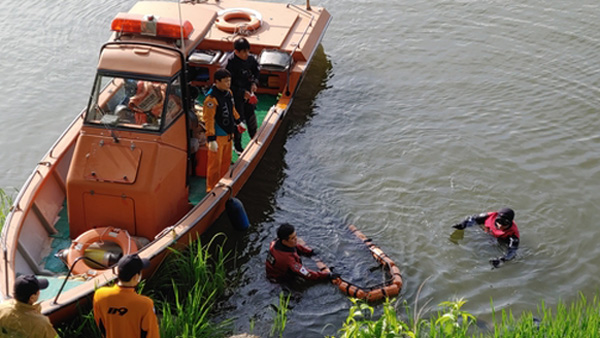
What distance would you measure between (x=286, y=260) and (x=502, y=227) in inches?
108

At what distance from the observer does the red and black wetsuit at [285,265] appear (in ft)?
27.0

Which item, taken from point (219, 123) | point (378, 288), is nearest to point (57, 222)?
point (219, 123)

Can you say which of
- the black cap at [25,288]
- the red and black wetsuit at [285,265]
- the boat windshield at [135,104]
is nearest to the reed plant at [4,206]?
the boat windshield at [135,104]

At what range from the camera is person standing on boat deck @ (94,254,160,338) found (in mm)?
6152

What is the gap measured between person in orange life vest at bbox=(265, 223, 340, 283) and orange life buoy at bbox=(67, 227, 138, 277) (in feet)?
5.13

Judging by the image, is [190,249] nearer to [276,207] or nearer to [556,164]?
[276,207]

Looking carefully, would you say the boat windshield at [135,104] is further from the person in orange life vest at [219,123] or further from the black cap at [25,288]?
the black cap at [25,288]

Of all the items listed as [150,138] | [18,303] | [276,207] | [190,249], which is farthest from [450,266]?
[18,303]

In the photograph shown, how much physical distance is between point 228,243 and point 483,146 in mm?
4349

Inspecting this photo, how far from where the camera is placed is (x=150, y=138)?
327 inches

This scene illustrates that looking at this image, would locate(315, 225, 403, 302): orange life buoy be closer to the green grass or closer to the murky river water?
the murky river water

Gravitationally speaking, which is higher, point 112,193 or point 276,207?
point 112,193

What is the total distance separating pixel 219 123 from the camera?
356 inches

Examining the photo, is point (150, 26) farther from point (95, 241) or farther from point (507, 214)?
point (507, 214)
